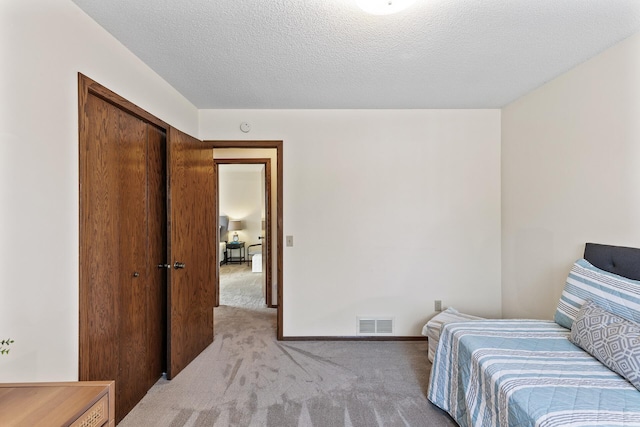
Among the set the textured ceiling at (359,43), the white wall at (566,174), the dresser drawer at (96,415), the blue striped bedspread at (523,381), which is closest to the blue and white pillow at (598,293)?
the blue striped bedspread at (523,381)

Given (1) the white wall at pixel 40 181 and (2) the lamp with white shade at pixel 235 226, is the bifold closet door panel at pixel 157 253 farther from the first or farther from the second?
(2) the lamp with white shade at pixel 235 226

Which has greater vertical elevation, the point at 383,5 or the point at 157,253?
the point at 383,5

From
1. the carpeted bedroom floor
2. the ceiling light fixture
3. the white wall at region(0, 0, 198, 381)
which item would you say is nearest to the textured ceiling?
the ceiling light fixture

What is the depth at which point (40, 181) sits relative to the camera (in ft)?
4.21

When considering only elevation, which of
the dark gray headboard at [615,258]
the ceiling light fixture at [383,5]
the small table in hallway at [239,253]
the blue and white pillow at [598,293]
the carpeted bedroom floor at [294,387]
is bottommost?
the carpeted bedroom floor at [294,387]

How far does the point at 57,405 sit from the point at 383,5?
195cm

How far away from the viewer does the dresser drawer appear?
2.81 feet

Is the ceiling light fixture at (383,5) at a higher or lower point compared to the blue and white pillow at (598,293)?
higher

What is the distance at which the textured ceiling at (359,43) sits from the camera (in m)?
1.50

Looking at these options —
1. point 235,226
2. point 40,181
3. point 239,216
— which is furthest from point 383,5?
point 239,216

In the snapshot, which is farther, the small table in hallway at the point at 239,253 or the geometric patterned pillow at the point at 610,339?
the small table in hallway at the point at 239,253

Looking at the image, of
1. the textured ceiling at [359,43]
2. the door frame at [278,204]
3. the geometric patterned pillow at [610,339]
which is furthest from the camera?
the door frame at [278,204]

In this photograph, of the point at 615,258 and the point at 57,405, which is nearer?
the point at 57,405

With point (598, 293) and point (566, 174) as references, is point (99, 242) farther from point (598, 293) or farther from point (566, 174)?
point (566, 174)
